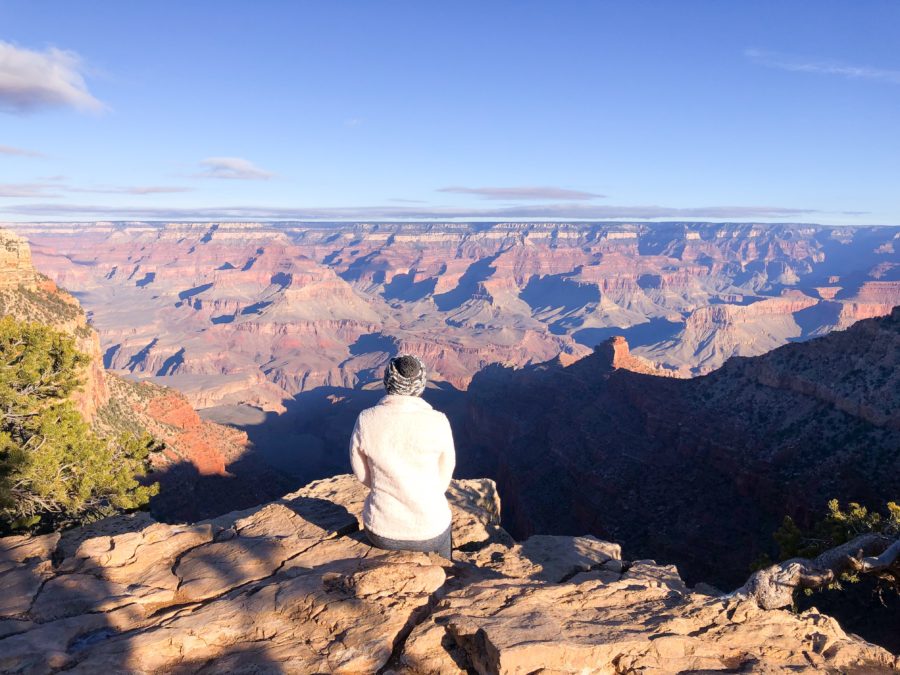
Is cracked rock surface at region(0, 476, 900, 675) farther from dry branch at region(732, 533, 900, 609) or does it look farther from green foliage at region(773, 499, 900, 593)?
green foliage at region(773, 499, 900, 593)

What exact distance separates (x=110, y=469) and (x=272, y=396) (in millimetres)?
137951

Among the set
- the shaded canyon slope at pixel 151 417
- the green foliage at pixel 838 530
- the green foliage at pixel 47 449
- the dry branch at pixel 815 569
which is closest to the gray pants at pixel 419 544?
the dry branch at pixel 815 569

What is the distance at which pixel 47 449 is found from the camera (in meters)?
15.1

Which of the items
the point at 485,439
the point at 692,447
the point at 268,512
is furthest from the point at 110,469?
the point at 485,439

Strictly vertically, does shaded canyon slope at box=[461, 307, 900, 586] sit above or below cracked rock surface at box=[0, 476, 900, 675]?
below

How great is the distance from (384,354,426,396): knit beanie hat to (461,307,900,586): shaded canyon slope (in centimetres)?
3024

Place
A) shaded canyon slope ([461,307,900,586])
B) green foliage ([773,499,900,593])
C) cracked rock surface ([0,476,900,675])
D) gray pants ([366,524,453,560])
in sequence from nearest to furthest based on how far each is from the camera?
cracked rock surface ([0,476,900,675]) → gray pants ([366,524,453,560]) → green foliage ([773,499,900,593]) → shaded canyon slope ([461,307,900,586])

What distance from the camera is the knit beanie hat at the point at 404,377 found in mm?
6754

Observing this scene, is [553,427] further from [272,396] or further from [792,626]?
[272,396]

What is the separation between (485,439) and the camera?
71.7 meters

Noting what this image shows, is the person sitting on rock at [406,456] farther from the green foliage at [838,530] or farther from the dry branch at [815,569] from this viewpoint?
the green foliage at [838,530]

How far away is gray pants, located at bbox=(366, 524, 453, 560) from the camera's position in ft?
→ 24.2

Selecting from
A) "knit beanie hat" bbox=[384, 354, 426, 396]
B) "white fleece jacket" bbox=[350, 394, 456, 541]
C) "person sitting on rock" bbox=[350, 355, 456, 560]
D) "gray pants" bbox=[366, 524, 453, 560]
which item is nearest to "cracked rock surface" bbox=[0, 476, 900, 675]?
"gray pants" bbox=[366, 524, 453, 560]

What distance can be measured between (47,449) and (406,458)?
13.6m
